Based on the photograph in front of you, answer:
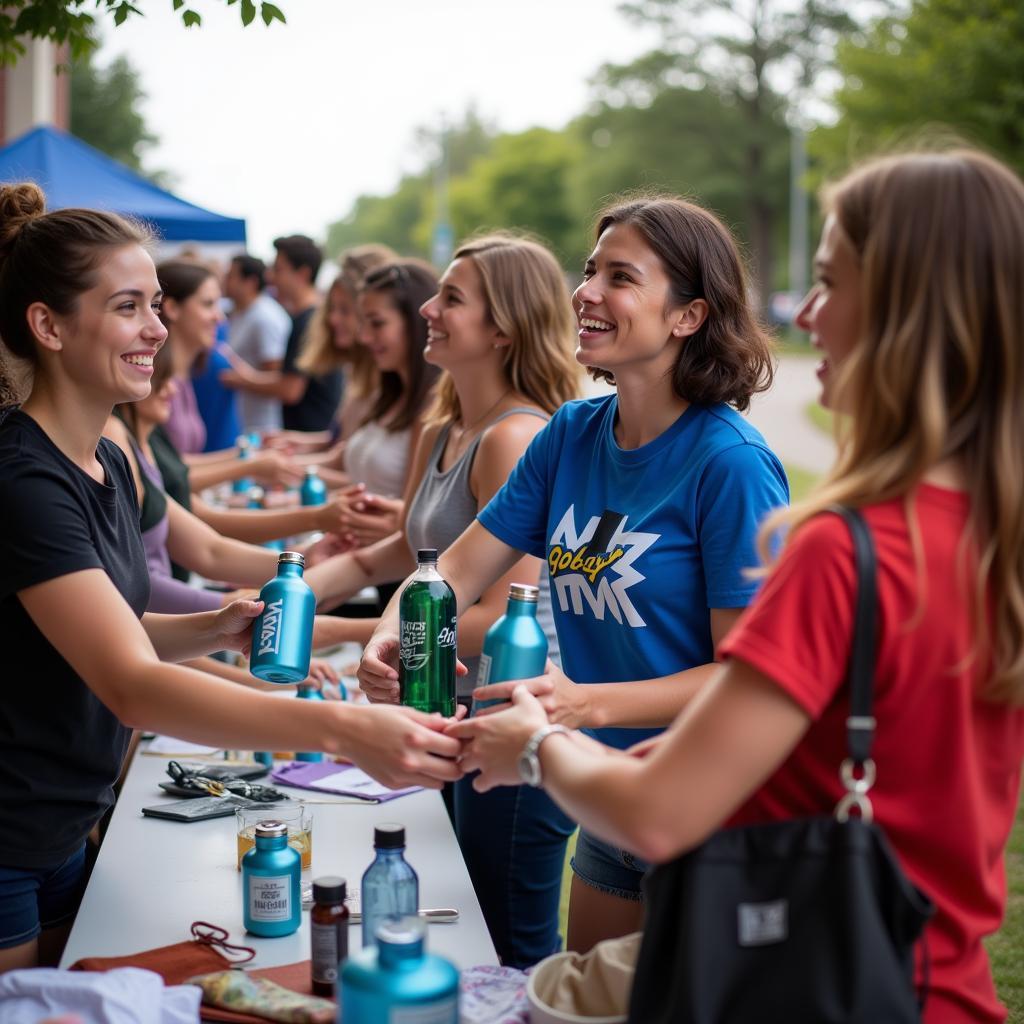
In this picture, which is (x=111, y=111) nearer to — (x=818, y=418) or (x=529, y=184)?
(x=818, y=418)

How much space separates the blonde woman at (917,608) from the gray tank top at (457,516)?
5.81ft

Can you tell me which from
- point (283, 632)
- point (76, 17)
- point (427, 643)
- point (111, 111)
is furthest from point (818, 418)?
point (111, 111)

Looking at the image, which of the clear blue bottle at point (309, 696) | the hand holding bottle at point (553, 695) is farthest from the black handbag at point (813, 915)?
the clear blue bottle at point (309, 696)

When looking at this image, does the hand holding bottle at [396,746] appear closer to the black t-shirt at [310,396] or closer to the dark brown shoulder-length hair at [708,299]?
the dark brown shoulder-length hair at [708,299]

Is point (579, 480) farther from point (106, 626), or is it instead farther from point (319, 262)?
point (319, 262)

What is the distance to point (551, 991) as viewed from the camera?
5.97ft

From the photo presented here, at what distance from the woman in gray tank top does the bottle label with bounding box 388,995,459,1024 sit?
154 centimetres

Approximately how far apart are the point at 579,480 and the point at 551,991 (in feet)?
3.86

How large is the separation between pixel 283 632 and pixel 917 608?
134 centimetres

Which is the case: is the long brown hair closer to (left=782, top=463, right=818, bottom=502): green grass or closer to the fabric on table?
the fabric on table

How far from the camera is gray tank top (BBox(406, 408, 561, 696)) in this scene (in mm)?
3381

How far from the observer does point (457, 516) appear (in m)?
3.47

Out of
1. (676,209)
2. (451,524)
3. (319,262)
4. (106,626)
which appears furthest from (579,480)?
(319,262)

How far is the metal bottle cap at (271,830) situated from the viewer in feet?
7.50
